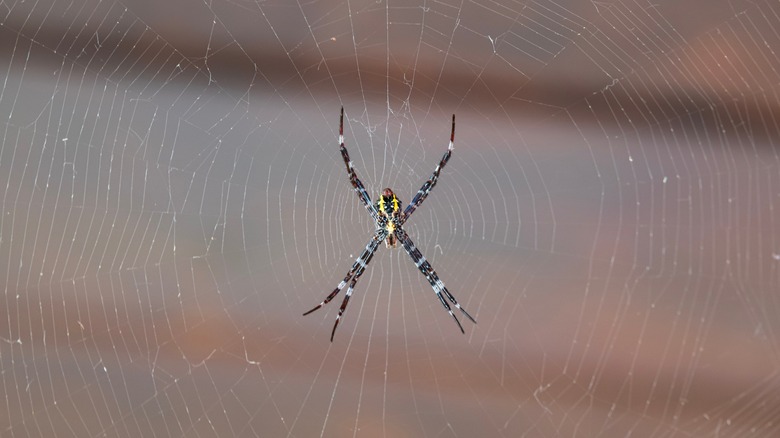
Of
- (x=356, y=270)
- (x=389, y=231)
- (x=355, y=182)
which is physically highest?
(x=355, y=182)

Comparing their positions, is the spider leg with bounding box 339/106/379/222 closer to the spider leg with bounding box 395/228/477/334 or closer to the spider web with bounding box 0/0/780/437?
the spider web with bounding box 0/0/780/437

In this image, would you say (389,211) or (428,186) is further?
(389,211)

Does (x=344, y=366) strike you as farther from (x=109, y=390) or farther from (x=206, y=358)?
(x=109, y=390)

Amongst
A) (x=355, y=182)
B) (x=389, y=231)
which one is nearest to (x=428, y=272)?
(x=389, y=231)

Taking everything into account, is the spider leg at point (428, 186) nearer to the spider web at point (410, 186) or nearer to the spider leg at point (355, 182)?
the spider web at point (410, 186)

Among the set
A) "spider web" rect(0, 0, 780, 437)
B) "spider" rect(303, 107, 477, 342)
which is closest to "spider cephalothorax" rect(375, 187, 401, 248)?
"spider" rect(303, 107, 477, 342)

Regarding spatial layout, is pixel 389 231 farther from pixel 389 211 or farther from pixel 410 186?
pixel 410 186
